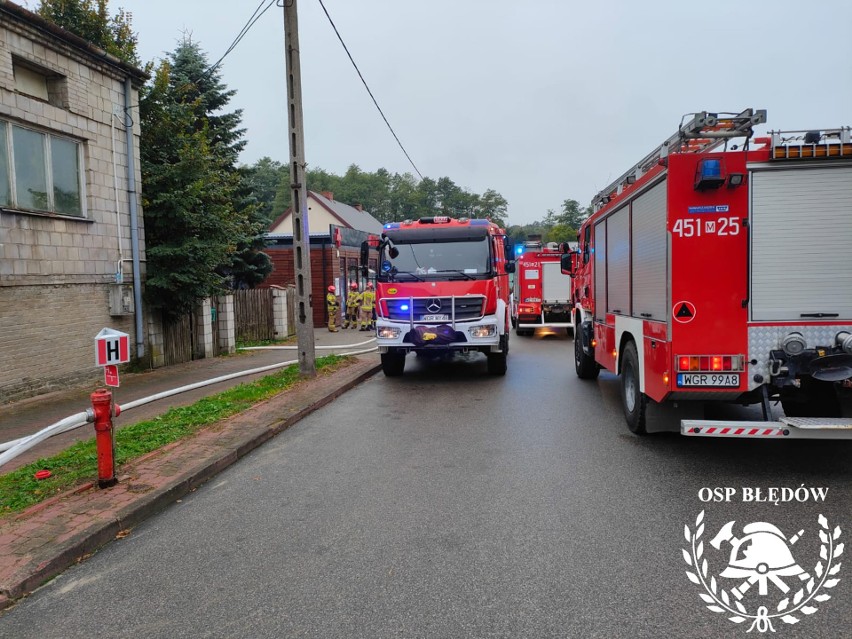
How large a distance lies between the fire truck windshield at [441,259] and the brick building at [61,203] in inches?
205

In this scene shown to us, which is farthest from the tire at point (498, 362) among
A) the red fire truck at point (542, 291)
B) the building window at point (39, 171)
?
the red fire truck at point (542, 291)

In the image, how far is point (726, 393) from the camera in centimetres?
550

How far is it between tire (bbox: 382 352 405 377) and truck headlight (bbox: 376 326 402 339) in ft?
1.80

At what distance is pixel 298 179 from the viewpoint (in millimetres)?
10859

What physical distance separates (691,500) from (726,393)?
1.14 meters

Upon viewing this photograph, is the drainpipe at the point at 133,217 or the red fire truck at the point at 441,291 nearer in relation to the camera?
the red fire truck at the point at 441,291

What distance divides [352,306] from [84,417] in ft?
61.7

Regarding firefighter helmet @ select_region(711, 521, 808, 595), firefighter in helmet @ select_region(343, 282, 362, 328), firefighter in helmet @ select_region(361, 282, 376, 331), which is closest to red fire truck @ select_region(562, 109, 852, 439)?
firefighter helmet @ select_region(711, 521, 808, 595)

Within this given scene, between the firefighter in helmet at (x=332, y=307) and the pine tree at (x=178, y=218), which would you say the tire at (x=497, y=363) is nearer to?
the pine tree at (x=178, y=218)

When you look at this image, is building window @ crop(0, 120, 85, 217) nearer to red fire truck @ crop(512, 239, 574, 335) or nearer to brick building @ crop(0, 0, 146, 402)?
brick building @ crop(0, 0, 146, 402)

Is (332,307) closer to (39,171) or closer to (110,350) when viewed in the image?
(39,171)

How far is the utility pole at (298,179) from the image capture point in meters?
10.7

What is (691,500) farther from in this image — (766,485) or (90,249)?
(90,249)

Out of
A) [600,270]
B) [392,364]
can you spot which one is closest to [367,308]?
[392,364]
